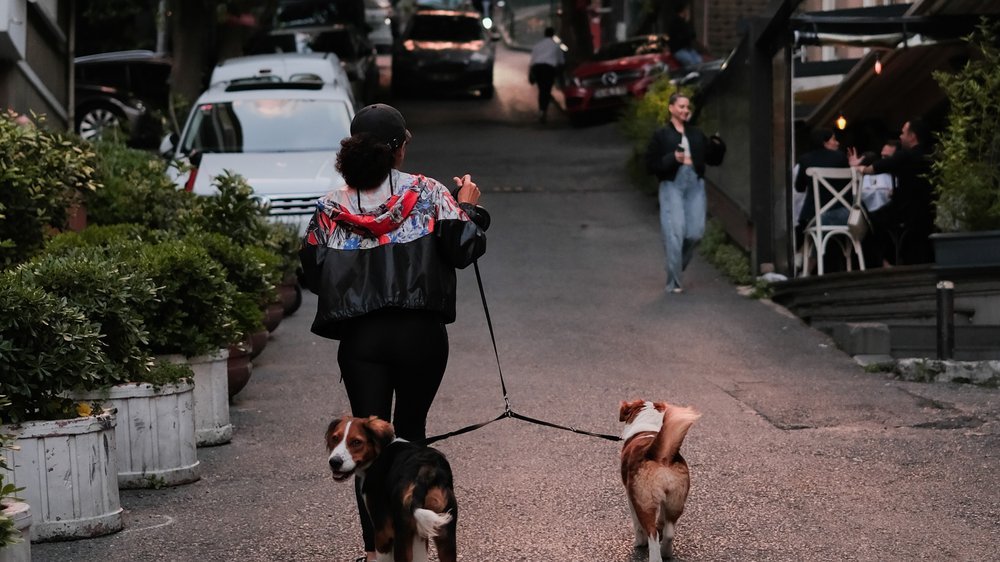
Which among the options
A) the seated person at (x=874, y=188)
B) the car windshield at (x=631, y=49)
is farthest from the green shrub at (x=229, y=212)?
the car windshield at (x=631, y=49)

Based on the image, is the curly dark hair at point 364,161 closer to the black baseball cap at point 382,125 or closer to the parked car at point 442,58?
the black baseball cap at point 382,125

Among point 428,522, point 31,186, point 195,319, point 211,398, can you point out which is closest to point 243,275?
point 195,319

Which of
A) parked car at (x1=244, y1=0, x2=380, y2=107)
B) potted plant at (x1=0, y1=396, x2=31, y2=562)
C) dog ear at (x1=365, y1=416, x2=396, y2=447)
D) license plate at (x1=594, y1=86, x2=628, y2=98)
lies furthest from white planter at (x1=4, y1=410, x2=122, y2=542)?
license plate at (x1=594, y1=86, x2=628, y2=98)

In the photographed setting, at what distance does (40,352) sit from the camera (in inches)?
291

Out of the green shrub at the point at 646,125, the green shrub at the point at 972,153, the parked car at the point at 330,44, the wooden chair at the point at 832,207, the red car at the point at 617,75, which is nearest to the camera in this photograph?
the green shrub at the point at 972,153

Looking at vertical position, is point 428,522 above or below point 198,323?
below

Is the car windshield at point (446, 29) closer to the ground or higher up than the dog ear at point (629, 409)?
higher up

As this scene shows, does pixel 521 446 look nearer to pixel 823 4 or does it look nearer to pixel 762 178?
pixel 762 178

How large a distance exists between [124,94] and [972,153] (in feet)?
62.1

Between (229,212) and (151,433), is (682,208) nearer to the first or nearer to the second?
(229,212)

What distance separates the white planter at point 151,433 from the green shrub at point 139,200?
4426mm

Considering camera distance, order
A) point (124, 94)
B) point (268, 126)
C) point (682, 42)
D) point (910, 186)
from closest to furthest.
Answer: point (910, 186) < point (268, 126) < point (124, 94) < point (682, 42)

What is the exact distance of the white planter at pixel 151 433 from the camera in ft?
27.2

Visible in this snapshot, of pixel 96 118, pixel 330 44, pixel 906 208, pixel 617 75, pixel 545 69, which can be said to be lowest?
pixel 906 208
